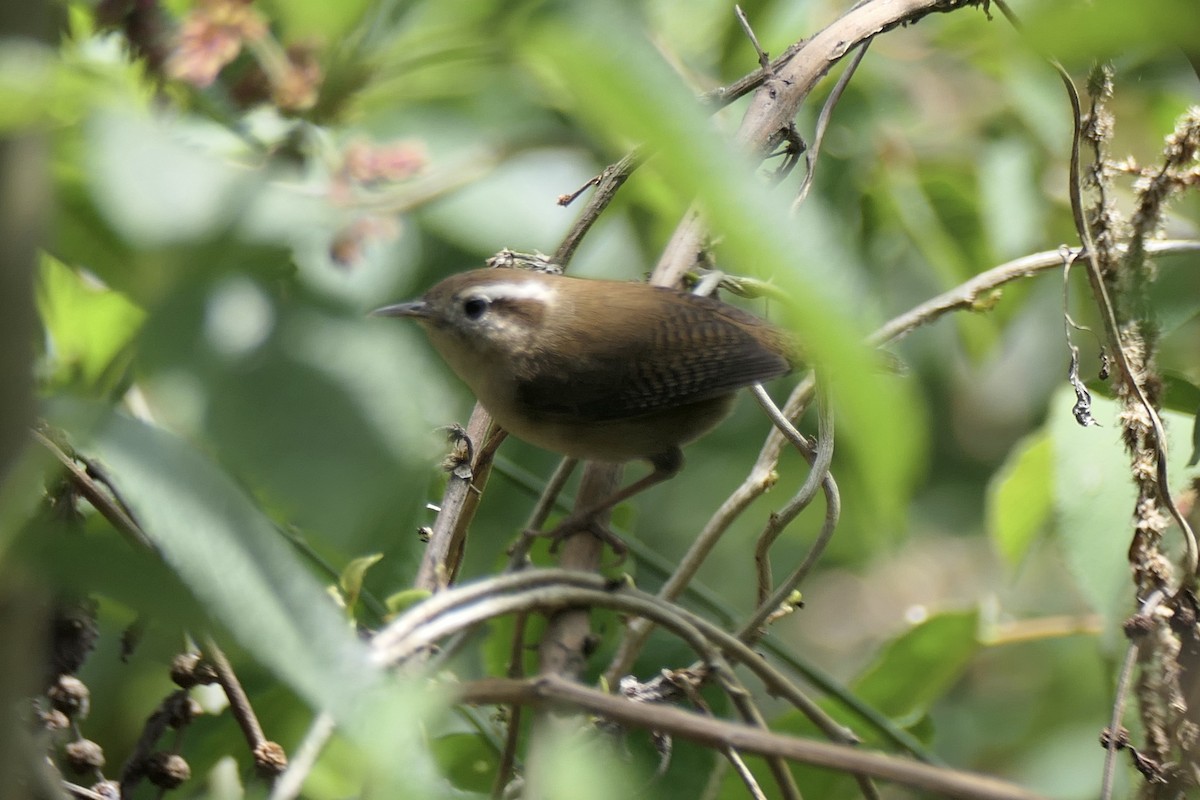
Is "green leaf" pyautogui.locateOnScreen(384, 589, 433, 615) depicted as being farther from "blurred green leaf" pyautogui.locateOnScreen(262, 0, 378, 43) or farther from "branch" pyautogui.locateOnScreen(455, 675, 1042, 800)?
"blurred green leaf" pyautogui.locateOnScreen(262, 0, 378, 43)

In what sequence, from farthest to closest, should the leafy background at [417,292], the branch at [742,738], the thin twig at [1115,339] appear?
the thin twig at [1115,339] → the branch at [742,738] → the leafy background at [417,292]

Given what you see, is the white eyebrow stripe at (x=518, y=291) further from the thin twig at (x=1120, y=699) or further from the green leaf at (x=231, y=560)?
the green leaf at (x=231, y=560)

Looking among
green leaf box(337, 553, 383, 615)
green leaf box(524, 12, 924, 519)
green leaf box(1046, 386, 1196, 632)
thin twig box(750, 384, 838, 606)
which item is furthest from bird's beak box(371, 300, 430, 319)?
green leaf box(524, 12, 924, 519)

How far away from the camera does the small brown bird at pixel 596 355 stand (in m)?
3.09

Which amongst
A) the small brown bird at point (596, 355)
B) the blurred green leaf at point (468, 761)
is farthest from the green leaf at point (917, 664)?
the blurred green leaf at point (468, 761)

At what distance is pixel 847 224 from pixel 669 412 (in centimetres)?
76

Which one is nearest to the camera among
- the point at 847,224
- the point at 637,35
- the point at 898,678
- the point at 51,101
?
the point at 637,35

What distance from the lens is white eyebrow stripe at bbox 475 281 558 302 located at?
3137mm

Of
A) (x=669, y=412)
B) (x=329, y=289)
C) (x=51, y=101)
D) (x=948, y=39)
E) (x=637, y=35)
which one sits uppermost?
(x=948, y=39)

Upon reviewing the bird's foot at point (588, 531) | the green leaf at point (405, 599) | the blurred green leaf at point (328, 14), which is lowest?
the green leaf at point (405, 599)

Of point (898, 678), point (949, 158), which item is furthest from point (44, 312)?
point (949, 158)

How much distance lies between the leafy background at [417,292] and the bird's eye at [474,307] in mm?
101

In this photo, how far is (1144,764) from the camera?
1820 millimetres

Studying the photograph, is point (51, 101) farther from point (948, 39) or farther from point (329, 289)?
point (948, 39)
